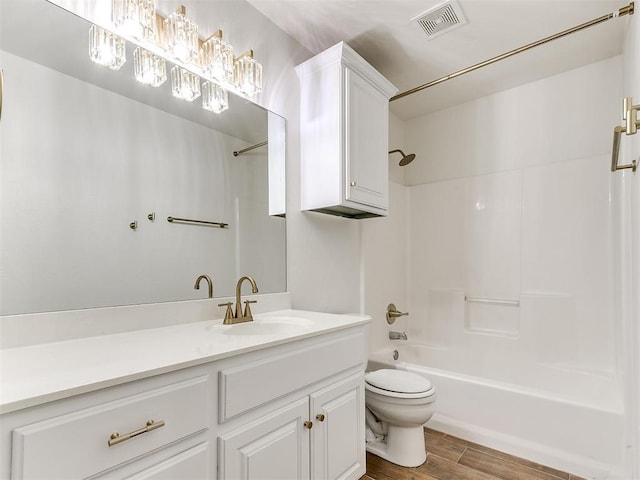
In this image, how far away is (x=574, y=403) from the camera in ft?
5.86

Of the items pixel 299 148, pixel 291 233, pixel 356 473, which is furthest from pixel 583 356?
pixel 299 148

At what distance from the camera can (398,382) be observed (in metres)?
1.95

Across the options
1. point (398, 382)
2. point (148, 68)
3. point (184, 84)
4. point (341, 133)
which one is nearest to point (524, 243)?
point (398, 382)

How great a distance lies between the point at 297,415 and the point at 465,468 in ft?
3.96

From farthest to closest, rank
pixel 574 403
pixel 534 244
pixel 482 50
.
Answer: pixel 534 244, pixel 482 50, pixel 574 403

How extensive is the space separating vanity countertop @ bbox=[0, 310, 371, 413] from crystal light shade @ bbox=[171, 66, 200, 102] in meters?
1.01

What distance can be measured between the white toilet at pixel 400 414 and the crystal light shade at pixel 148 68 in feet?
6.16

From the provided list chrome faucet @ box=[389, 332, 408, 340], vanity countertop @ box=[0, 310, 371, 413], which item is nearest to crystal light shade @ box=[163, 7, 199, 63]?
vanity countertop @ box=[0, 310, 371, 413]

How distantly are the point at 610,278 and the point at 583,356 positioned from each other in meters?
0.55

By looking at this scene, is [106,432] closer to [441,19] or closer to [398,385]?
[398,385]

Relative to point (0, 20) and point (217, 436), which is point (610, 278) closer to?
point (217, 436)

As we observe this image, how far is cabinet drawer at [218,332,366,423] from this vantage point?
1.01 meters

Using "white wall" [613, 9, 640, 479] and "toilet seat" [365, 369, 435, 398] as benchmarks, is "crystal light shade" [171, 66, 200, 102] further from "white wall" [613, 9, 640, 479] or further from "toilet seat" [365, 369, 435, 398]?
"white wall" [613, 9, 640, 479]

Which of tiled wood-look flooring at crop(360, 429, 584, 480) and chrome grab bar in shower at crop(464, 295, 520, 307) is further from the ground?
chrome grab bar in shower at crop(464, 295, 520, 307)
